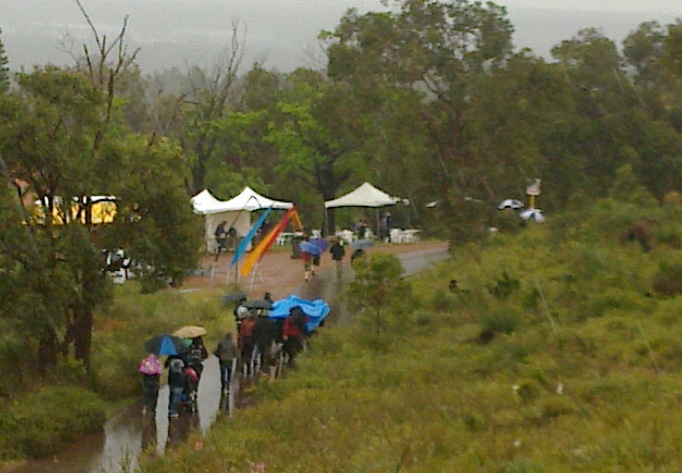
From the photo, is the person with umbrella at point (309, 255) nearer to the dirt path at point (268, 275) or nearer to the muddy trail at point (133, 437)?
the dirt path at point (268, 275)

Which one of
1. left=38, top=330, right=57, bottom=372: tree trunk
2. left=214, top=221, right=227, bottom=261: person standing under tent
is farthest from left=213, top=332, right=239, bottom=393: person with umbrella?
left=214, top=221, right=227, bottom=261: person standing under tent

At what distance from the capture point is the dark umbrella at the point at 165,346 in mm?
13000

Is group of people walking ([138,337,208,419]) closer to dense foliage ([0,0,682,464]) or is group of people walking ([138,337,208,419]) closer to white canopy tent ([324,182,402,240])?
dense foliage ([0,0,682,464])

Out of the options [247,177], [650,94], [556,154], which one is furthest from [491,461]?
[247,177]

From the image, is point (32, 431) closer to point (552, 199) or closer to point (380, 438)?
point (380, 438)

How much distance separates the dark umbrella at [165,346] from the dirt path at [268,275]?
8689mm

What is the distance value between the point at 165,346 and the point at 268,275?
1470cm

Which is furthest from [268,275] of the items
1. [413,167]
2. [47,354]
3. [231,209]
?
[47,354]

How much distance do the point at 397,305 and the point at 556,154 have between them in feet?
47.8

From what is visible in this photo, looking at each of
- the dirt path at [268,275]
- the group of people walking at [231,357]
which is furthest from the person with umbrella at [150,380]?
the dirt path at [268,275]

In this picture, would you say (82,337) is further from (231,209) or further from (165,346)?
(231,209)

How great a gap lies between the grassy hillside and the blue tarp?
0.39 metres

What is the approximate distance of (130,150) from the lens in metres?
14.4

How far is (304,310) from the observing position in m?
16.5
